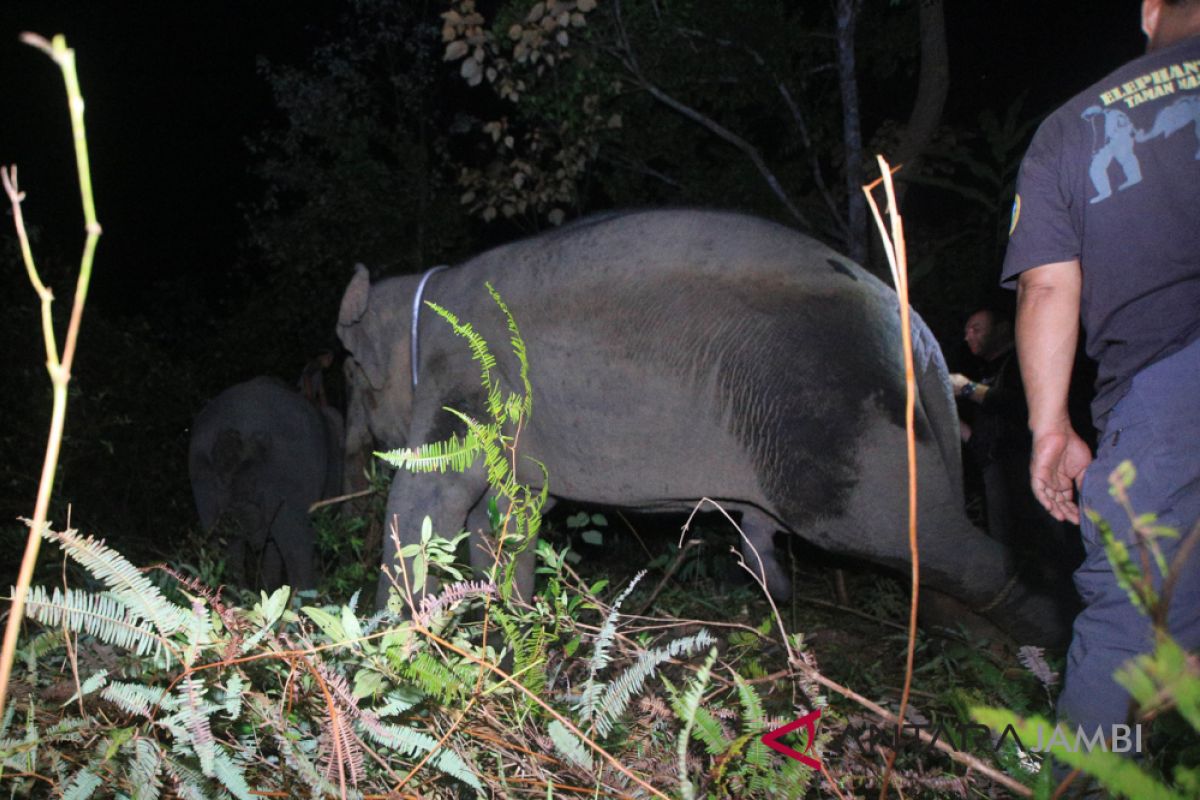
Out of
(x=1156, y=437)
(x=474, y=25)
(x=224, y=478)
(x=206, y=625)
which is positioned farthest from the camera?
(x=224, y=478)

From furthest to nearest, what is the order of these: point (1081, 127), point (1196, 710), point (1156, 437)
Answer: point (1081, 127) → point (1156, 437) → point (1196, 710)

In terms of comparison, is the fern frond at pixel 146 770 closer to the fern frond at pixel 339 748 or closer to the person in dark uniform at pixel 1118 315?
the fern frond at pixel 339 748

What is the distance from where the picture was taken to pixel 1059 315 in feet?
6.13

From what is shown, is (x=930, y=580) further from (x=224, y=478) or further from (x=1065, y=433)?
(x=224, y=478)

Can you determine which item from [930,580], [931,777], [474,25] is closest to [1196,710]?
[931,777]

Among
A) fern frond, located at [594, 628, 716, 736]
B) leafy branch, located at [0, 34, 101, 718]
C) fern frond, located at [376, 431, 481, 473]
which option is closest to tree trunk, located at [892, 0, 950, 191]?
fern frond, located at [376, 431, 481, 473]

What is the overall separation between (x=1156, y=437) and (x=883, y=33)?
6.10 meters

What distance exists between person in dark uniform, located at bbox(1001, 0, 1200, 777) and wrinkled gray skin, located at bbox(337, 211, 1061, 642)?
3.18 ft

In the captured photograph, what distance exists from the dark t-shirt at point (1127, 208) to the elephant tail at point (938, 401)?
1125mm

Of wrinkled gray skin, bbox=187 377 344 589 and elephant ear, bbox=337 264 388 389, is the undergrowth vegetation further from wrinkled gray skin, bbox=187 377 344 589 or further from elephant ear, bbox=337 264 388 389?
wrinkled gray skin, bbox=187 377 344 589

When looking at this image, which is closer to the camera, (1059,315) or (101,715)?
(101,715)

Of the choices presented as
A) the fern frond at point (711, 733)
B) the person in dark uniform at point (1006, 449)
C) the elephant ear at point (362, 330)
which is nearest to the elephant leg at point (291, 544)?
the elephant ear at point (362, 330)

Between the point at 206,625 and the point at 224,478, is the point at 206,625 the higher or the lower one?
the higher one

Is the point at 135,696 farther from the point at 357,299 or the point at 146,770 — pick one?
the point at 357,299
